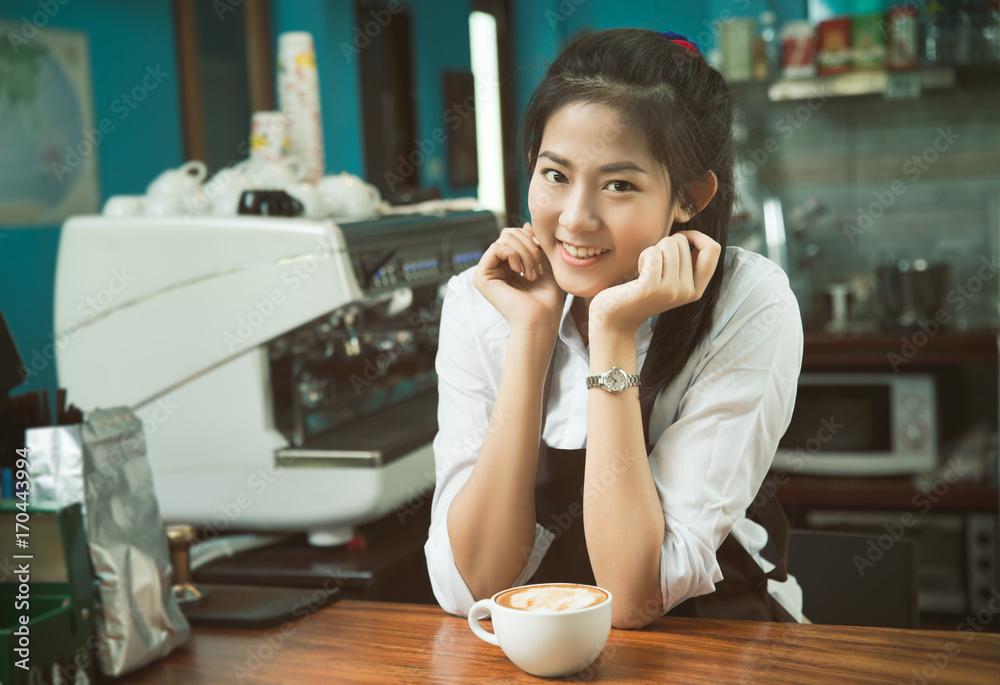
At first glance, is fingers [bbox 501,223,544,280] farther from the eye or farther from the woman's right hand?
the eye

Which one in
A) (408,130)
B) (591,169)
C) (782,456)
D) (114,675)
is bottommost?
(782,456)

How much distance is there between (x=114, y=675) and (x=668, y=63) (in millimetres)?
960

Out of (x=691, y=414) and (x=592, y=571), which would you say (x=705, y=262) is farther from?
(x=592, y=571)

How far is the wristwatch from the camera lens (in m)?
1.12

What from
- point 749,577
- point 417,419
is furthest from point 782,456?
point 749,577

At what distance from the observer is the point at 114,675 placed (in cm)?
104

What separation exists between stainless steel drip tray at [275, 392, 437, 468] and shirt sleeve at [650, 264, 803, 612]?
1.97ft

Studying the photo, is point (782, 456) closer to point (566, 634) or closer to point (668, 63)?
point (668, 63)

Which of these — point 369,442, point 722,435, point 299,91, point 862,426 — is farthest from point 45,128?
point 862,426

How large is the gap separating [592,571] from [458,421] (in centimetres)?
27

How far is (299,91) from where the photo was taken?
2029 mm

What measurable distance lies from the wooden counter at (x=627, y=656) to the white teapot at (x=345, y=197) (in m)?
0.90

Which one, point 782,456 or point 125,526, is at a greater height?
point 125,526

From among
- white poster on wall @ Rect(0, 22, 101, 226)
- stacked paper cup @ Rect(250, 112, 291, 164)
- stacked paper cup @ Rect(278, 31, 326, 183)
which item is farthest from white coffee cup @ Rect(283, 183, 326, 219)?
white poster on wall @ Rect(0, 22, 101, 226)
